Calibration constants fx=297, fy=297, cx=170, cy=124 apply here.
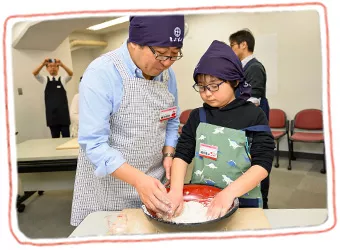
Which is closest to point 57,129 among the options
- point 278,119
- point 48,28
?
A: point 48,28

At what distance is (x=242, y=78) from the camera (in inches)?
35.4

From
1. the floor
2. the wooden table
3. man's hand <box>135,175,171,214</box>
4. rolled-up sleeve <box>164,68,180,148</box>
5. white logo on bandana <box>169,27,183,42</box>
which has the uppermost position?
white logo on bandana <box>169,27,183,42</box>

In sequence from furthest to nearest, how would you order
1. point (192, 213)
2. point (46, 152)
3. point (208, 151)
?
1. point (46, 152)
2. point (208, 151)
3. point (192, 213)

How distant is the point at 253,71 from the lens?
1.95 metres

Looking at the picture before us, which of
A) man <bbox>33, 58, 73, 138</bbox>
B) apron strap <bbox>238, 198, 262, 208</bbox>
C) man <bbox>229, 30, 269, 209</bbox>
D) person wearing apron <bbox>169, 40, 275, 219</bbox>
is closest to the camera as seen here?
person wearing apron <bbox>169, 40, 275, 219</bbox>

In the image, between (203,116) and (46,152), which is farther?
(46,152)

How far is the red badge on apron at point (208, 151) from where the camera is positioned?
918 mm

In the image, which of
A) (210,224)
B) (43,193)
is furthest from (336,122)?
(43,193)

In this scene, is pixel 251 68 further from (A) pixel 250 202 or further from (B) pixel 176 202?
(B) pixel 176 202

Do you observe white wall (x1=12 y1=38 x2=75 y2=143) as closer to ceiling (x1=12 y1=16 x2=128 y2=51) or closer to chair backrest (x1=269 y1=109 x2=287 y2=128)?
ceiling (x1=12 y1=16 x2=128 y2=51)

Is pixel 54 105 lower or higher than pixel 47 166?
higher

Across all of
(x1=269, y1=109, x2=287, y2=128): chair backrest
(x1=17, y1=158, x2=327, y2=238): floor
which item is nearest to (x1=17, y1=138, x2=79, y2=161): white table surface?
(x1=17, y1=158, x2=327, y2=238): floor

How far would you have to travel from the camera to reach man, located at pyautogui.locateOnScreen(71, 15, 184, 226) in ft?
2.43

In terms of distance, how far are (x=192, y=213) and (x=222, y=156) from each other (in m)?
0.20
